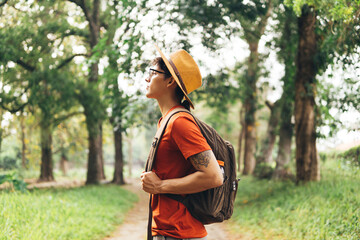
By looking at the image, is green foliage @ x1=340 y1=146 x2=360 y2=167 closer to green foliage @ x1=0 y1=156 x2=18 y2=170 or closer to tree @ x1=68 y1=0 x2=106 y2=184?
tree @ x1=68 y1=0 x2=106 y2=184

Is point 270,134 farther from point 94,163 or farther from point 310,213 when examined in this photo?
point 310,213

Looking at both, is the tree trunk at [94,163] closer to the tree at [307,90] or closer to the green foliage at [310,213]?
the green foliage at [310,213]

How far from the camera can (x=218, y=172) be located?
201 cm

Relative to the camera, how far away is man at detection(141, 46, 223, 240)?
198 centimetres

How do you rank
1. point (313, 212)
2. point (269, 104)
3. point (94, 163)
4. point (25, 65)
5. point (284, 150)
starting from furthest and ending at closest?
point (269, 104) → point (94, 163) → point (284, 150) → point (25, 65) → point (313, 212)

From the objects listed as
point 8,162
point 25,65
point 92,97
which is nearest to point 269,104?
point 92,97

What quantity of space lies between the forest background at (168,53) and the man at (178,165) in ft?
12.4

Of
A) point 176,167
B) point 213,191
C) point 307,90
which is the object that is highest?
point 307,90

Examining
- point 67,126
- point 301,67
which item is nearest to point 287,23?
point 301,67

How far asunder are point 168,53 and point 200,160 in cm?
838

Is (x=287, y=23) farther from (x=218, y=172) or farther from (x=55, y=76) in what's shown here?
(x=218, y=172)

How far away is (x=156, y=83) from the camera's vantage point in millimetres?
2287

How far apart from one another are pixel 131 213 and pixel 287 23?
8.18m

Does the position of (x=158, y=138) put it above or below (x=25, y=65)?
below
